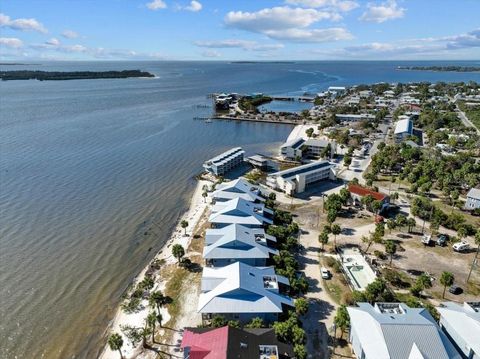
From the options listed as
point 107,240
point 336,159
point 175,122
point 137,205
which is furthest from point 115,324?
point 175,122

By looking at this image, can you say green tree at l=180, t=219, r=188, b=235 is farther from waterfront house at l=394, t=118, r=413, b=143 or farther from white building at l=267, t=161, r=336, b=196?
waterfront house at l=394, t=118, r=413, b=143

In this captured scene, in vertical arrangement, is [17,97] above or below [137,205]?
above

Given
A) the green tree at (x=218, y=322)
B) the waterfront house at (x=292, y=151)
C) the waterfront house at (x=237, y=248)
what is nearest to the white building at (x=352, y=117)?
the waterfront house at (x=292, y=151)

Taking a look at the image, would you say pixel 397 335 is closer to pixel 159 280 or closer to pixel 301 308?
pixel 301 308

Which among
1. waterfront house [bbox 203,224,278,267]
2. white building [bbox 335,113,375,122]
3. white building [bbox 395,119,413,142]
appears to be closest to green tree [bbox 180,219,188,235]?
waterfront house [bbox 203,224,278,267]

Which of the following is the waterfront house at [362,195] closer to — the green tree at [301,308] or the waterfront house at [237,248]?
the waterfront house at [237,248]

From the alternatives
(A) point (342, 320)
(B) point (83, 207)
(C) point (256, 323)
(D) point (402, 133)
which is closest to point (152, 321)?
(C) point (256, 323)

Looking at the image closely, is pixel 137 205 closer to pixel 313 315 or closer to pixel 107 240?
pixel 107 240
